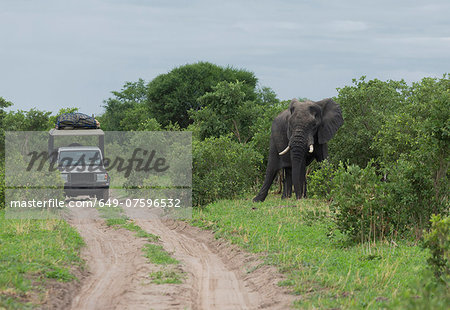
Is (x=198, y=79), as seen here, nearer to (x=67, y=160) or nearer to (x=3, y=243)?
(x=67, y=160)

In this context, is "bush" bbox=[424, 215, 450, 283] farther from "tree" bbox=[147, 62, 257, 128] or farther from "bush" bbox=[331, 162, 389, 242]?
"tree" bbox=[147, 62, 257, 128]

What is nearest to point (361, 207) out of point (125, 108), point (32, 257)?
point (32, 257)

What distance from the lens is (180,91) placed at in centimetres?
5144

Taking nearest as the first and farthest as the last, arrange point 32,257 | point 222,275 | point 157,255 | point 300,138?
point 32,257, point 222,275, point 157,255, point 300,138

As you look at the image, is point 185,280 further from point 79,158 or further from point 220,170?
point 79,158

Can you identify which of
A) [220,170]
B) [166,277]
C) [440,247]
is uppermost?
[220,170]

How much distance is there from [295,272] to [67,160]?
1518 cm

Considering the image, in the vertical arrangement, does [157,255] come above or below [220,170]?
below

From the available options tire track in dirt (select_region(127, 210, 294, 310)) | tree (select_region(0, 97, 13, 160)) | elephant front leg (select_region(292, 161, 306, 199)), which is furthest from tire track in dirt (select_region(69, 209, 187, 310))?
tree (select_region(0, 97, 13, 160))

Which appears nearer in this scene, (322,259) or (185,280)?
(185,280)

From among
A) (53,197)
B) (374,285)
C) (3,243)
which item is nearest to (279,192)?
(53,197)

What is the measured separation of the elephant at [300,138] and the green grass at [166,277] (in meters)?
10.5

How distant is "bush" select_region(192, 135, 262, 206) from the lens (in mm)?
20922

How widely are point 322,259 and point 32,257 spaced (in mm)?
5057
